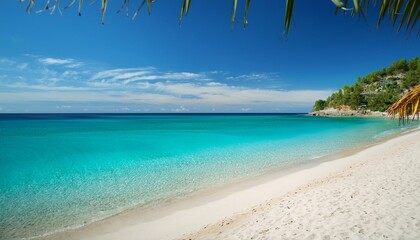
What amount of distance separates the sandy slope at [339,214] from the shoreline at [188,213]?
501 millimetres

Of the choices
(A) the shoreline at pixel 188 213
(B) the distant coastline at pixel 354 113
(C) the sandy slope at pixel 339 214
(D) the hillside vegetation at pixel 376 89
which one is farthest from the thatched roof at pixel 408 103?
(B) the distant coastline at pixel 354 113

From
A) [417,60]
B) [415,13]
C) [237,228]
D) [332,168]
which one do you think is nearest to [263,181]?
[332,168]

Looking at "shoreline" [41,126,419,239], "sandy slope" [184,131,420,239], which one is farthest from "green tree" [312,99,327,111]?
"sandy slope" [184,131,420,239]

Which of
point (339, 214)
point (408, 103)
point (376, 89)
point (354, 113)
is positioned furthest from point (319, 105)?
point (408, 103)

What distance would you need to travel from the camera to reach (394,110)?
2660 millimetres

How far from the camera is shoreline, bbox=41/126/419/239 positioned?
5.48 meters

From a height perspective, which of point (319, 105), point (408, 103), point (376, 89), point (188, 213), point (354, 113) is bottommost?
point (188, 213)

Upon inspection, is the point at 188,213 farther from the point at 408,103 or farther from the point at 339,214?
the point at 408,103

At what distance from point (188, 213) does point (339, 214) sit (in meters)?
3.71

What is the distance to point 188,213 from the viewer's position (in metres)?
6.36

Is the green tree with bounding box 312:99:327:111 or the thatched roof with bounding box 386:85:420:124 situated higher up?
the green tree with bounding box 312:99:327:111

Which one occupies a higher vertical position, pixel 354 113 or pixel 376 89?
pixel 376 89

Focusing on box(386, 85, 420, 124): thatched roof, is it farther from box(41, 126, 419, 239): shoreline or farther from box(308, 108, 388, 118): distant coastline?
box(308, 108, 388, 118): distant coastline

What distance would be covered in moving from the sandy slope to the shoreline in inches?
19.7
